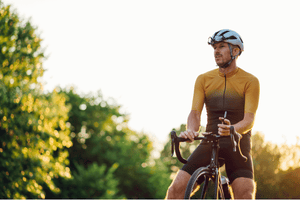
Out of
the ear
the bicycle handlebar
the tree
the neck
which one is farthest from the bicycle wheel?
the tree

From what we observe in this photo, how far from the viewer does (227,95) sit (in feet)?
11.7

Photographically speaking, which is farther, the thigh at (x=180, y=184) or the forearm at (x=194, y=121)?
the forearm at (x=194, y=121)

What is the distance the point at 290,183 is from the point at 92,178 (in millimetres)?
23942

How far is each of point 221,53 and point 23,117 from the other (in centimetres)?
1697

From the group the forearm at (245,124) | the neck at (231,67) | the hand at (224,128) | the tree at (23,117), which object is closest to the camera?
the hand at (224,128)

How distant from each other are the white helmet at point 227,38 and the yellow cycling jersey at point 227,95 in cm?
32

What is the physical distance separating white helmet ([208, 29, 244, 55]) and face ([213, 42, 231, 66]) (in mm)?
60

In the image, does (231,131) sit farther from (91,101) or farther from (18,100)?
(91,101)

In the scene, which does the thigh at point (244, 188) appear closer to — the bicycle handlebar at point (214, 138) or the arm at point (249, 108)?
the bicycle handlebar at point (214, 138)

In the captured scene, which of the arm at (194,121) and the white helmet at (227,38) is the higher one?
the white helmet at (227,38)

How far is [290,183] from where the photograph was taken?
40438 millimetres

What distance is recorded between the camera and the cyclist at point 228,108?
336 cm

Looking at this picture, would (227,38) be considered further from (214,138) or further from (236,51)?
(214,138)

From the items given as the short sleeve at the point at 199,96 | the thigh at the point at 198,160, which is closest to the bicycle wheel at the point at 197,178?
the thigh at the point at 198,160
